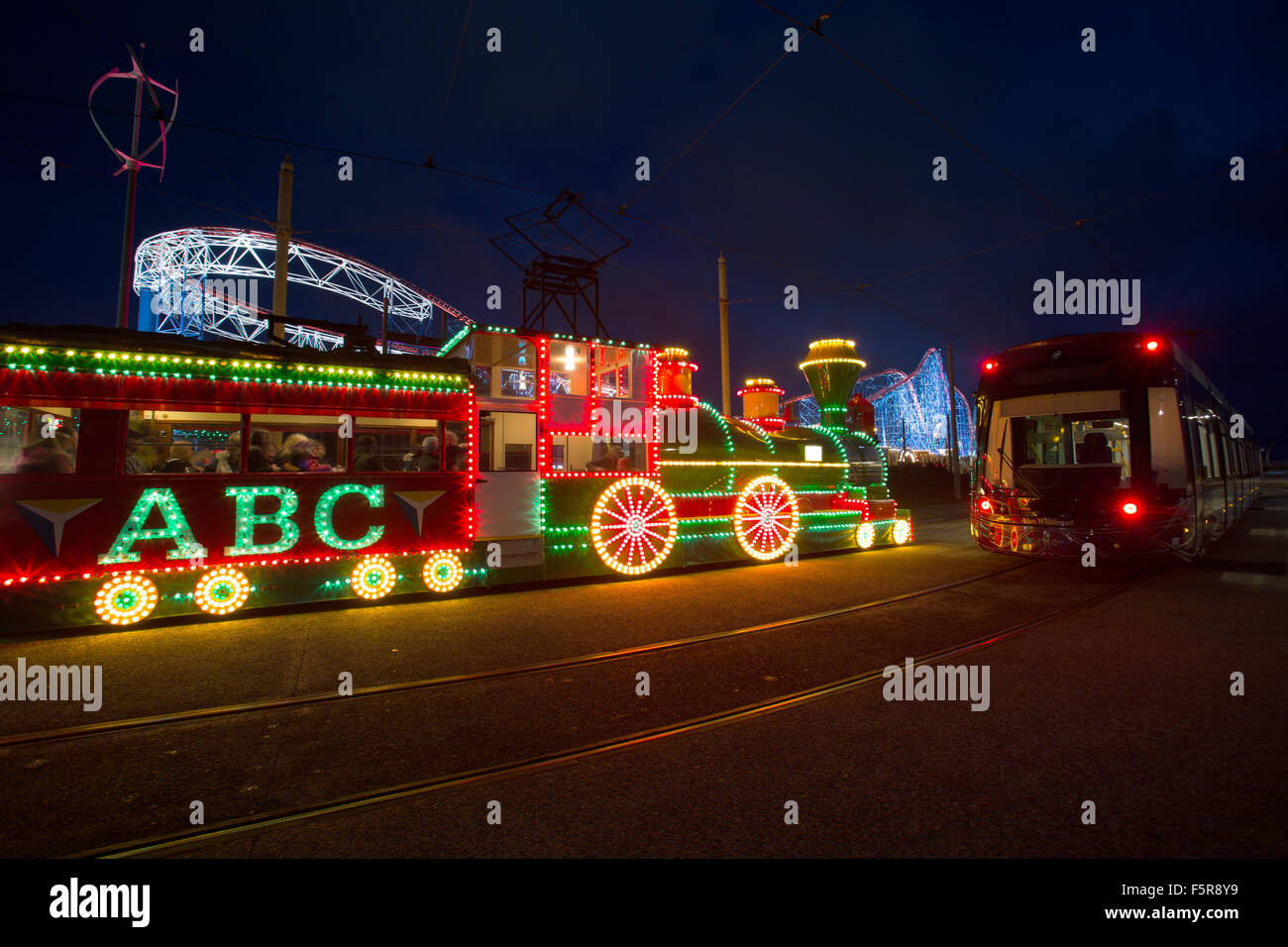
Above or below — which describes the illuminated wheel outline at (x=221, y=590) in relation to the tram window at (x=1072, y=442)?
below

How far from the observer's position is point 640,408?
1028 centimetres

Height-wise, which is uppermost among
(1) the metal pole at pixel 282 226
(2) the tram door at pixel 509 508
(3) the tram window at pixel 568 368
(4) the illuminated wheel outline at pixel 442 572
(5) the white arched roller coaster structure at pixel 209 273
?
(5) the white arched roller coaster structure at pixel 209 273

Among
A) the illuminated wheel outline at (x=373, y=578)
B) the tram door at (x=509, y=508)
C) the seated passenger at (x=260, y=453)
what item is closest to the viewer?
the seated passenger at (x=260, y=453)

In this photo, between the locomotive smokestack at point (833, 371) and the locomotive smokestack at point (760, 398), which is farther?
the locomotive smokestack at point (760, 398)

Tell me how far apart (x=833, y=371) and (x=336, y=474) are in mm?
11943

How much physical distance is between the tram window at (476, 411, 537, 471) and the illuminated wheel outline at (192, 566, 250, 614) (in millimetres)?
4049

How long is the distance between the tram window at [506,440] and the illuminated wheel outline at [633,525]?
1774 millimetres

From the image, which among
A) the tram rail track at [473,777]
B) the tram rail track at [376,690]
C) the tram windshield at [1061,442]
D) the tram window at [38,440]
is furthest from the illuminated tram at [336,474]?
the tram rail track at [473,777]

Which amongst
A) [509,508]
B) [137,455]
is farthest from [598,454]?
[137,455]

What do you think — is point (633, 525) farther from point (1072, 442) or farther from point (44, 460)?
point (1072, 442)

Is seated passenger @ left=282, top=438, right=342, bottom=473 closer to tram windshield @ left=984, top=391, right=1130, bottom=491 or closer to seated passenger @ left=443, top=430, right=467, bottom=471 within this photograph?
seated passenger @ left=443, top=430, right=467, bottom=471

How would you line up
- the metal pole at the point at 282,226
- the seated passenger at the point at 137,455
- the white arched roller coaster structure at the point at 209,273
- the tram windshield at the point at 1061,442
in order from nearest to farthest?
the seated passenger at the point at 137,455
the tram windshield at the point at 1061,442
the metal pole at the point at 282,226
the white arched roller coaster structure at the point at 209,273

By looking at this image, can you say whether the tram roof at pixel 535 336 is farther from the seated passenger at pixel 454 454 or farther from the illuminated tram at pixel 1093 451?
the illuminated tram at pixel 1093 451

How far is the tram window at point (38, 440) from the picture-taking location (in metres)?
5.96
